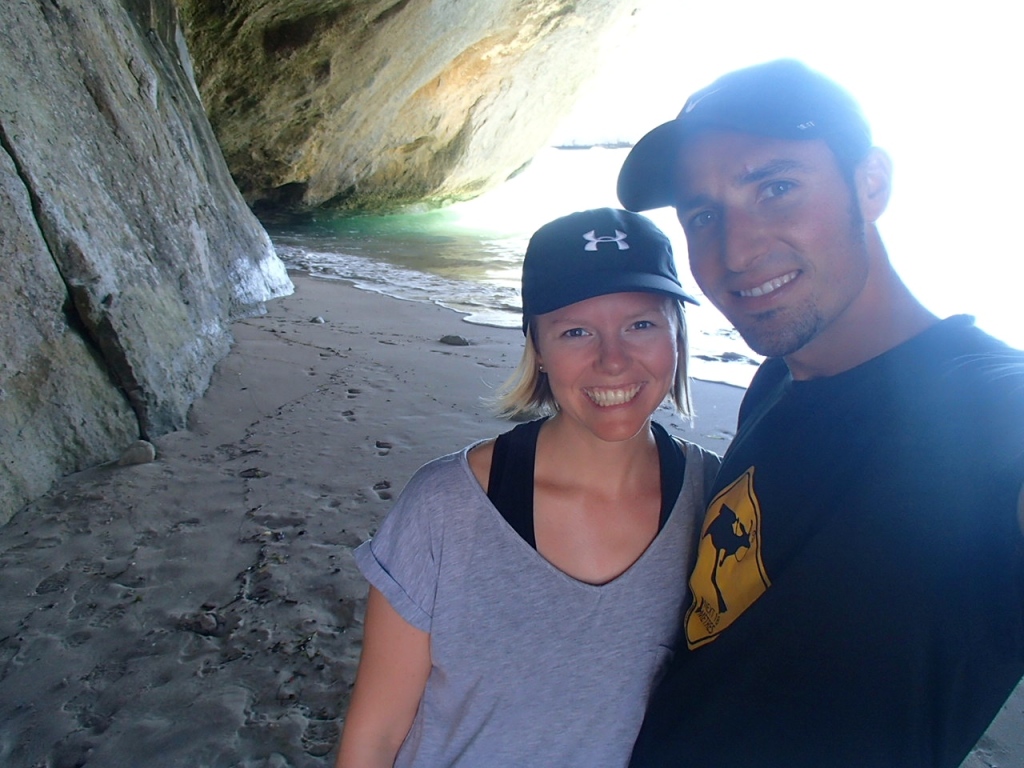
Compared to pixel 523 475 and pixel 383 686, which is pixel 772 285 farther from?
pixel 383 686

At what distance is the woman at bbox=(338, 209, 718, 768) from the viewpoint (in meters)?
1.11

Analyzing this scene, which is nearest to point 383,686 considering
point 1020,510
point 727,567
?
point 727,567

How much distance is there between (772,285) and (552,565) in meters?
0.61

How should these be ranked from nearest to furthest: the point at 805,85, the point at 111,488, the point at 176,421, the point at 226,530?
1. the point at 805,85
2. the point at 226,530
3. the point at 111,488
4. the point at 176,421

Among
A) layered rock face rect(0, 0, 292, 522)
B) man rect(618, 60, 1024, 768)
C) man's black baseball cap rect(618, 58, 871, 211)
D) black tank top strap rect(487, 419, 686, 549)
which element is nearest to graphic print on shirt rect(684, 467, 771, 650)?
man rect(618, 60, 1024, 768)

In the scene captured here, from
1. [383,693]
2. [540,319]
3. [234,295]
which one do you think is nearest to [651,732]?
[383,693]

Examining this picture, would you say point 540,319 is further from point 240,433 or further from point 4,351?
point 240,433

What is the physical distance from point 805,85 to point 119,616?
7.87 feet

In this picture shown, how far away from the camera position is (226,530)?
2756 millimetres

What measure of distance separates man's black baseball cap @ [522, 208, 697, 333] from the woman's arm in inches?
22.9

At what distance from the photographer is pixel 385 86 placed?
1380 centimetres

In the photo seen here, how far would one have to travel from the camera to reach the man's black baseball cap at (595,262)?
1.19 meters

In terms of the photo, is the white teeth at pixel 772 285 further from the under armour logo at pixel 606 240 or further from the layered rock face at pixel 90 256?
the layered rock face at pixel 90 256

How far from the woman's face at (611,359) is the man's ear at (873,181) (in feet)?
1.28
